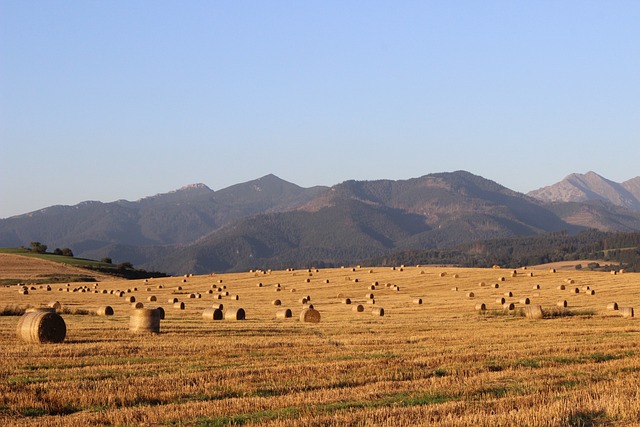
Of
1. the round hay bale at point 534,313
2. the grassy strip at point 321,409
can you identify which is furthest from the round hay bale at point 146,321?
the round hay bale at point 534,313

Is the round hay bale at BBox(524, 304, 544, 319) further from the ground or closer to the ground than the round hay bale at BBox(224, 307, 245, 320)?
closer to the ground

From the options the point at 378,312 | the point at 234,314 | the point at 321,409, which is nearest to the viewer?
the point at 321,409

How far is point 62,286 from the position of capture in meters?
72.1

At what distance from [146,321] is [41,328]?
4.16 meters

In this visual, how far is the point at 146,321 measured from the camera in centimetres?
2844

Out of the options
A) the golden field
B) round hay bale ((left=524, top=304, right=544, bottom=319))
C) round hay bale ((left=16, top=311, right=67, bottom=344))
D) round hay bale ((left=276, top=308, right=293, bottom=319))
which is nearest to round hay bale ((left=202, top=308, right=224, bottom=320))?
the golden field

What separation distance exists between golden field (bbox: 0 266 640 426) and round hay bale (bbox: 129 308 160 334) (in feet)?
1.51

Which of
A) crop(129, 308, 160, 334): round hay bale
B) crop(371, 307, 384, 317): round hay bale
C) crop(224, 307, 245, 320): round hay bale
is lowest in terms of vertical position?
crop(371, 307, 384, 317): round hay bale

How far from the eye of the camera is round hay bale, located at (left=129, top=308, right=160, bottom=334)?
28.4 m

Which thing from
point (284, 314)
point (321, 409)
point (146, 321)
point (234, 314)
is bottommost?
point (321, 409)

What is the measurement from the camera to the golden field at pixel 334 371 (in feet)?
45.2

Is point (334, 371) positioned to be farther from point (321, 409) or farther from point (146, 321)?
point (146, 321)

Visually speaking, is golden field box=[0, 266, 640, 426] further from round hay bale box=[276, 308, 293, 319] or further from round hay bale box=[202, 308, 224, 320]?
round hay bale box=[202, 308, 224, 320]

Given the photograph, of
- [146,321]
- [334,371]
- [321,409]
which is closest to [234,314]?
[146,321]
